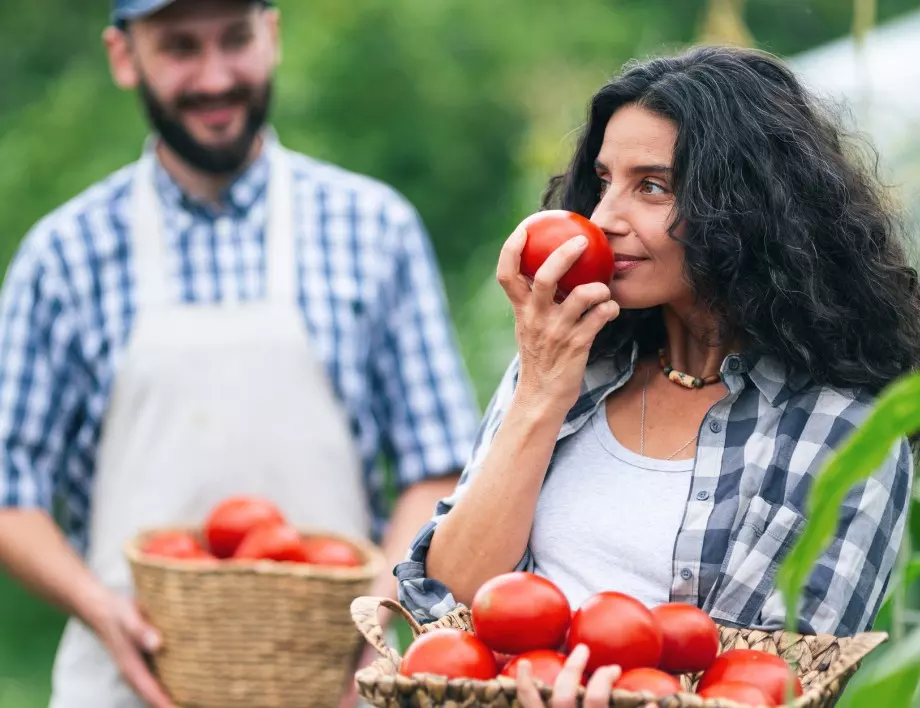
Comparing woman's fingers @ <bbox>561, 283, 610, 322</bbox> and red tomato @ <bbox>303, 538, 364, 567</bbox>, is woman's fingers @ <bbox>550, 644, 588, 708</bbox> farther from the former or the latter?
red tomato @ <bbox>303, 538, 364, 567</bbox>

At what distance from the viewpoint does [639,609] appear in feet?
6.30

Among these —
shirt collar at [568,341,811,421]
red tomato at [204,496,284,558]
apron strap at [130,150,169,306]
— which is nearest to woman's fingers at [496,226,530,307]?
shirt collar at [568,341,811,421]

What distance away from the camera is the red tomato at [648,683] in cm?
176

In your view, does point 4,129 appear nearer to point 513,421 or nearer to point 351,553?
point 351,553

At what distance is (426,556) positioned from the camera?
2361 millimetres

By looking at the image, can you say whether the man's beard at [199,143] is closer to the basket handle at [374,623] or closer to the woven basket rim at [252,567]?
the woven basket rim at [252,567]

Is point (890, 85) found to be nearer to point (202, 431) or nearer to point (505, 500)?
point (202, 431)

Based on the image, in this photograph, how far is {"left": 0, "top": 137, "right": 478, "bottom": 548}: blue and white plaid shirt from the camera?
3533 mm

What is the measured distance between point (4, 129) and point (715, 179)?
6.92 meters

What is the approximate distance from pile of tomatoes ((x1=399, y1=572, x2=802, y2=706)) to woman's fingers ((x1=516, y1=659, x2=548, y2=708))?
0.05m

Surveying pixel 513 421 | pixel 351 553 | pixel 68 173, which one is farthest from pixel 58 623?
pixel 513 421

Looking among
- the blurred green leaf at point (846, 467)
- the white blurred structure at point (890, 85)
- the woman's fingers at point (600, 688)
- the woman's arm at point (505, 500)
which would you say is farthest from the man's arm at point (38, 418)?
the blurred green leaf at point (846, 467)

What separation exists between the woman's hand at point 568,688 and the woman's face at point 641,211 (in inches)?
28.1

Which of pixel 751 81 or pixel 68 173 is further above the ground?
pixel 751 81
